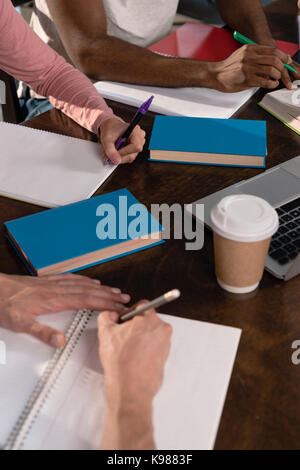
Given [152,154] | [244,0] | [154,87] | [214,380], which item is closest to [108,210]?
[152,154]

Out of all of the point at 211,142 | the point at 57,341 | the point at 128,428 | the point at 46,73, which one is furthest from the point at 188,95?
the point at 128,428

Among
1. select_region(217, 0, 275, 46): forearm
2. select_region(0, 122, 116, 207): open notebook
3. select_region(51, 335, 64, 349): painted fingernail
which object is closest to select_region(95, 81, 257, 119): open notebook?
select_region(0, 122, 116, 207): open notebook

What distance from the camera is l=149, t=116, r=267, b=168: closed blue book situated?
38.4 inches

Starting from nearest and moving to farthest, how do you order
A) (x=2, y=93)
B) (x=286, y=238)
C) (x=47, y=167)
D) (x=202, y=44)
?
(x=286, y=238) → (x=47, y=167) → (x=202, y=44) → (x=2, y=93)

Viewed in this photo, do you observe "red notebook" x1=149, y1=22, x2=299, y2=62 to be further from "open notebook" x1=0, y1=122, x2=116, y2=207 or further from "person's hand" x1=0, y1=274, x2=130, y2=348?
"person's hand" x1=0, y1=274, x2=130, y2=348

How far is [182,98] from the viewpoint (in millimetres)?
1193

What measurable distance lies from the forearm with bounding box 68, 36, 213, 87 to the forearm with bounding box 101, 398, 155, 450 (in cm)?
91

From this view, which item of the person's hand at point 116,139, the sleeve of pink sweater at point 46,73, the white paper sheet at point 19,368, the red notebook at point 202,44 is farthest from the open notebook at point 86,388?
the red notebook at point 202,44

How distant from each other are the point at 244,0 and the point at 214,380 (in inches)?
56.8

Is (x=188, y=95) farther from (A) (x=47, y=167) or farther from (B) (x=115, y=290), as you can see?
(B) (x=115, y=290)

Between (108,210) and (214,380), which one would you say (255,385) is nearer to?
(214,380)

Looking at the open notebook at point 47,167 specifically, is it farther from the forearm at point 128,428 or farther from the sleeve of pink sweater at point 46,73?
the forearm at point 128,428

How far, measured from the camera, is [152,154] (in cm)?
100

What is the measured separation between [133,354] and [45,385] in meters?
0.11
